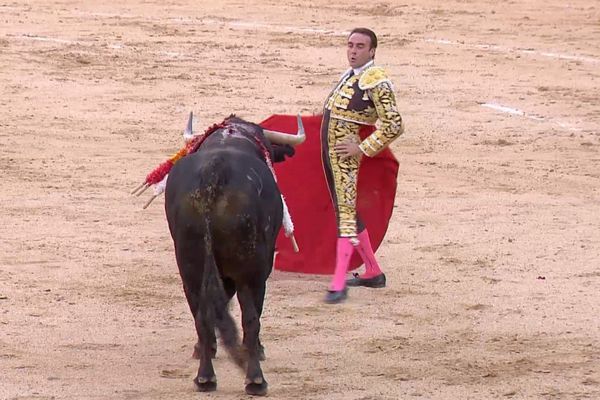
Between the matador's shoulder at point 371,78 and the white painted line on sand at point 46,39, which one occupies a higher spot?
the matador's shoulder at point 371,78

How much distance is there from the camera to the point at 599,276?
815 cm

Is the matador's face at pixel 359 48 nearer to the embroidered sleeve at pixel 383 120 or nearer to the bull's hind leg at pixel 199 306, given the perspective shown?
the embroidered sleeve at pixel 383 120

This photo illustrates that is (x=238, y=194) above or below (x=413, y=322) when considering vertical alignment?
above

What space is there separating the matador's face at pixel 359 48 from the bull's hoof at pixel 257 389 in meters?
2.03

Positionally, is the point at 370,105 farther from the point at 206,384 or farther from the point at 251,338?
the point at 206,384

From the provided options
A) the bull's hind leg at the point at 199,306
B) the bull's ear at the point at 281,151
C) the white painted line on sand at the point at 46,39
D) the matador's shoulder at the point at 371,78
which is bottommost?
the white painted line on sand at the point at 46,39

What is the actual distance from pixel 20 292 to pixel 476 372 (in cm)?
247

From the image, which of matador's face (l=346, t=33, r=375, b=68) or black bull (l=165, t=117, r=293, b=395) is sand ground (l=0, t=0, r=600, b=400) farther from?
matador's face (l=346, t=33, r=375, b=68)

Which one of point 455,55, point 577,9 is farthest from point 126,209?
point 577,9

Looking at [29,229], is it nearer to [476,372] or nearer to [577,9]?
[476,372]

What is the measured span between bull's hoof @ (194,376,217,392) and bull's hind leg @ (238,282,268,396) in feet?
0.46

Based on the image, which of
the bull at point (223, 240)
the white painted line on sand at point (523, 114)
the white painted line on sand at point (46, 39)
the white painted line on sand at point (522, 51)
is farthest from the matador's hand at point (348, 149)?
the white painted line on sand at point (522, 51)

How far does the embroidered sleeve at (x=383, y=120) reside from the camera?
24.0 feet

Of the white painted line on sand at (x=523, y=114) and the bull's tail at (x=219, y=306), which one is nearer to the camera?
the bull's tail at (x=219, y=306)
